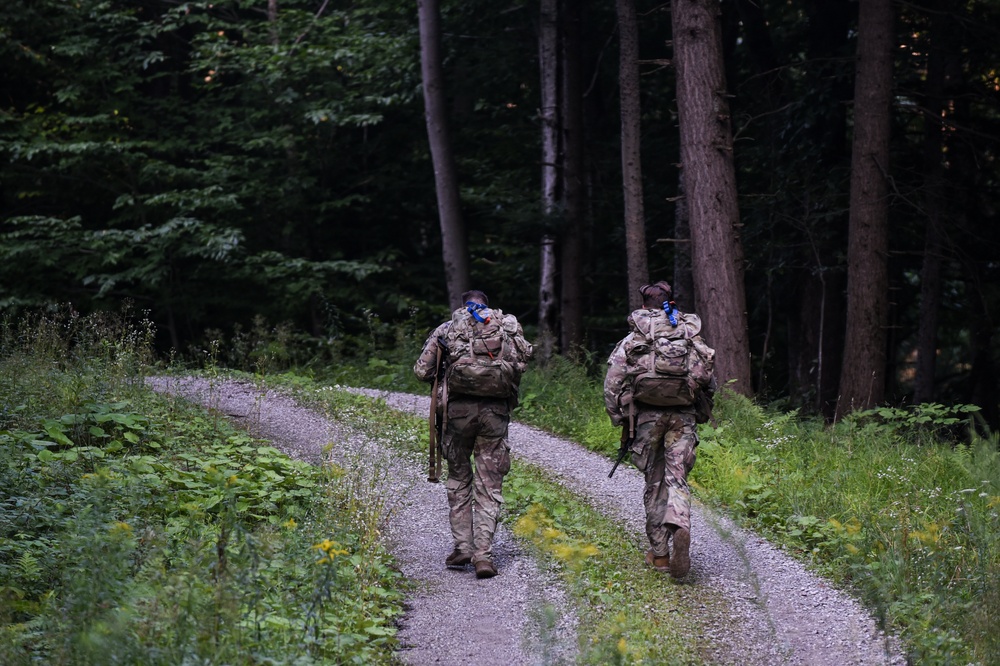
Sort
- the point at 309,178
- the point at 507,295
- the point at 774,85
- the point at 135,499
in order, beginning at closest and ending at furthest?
the point at 135,499 < the point at 774,85 < the point at 309,178 < the point at 507,295

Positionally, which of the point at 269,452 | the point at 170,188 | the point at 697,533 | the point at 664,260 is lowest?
the point at 697,533

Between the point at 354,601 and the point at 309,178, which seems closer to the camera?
the point at 354,601

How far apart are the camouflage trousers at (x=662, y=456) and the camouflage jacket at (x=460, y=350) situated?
1.05 meters

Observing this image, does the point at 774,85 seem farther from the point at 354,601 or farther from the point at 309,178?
the point at 354,601

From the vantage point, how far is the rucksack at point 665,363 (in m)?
7.45

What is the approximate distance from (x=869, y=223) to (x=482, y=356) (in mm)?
7809

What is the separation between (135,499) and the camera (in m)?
6.90

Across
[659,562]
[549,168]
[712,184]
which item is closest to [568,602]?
[659,562]

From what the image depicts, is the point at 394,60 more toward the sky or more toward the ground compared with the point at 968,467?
more toward the sky

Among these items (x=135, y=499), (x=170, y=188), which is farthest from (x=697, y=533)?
(x=170, y=188)

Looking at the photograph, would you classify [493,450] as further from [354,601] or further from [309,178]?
[309,178]

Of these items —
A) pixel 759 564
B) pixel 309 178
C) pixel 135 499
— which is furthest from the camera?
pixel 309 178

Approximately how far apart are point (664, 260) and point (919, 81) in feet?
23.2

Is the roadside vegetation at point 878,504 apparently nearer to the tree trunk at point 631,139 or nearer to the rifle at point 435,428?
the rifle at point 435,428
